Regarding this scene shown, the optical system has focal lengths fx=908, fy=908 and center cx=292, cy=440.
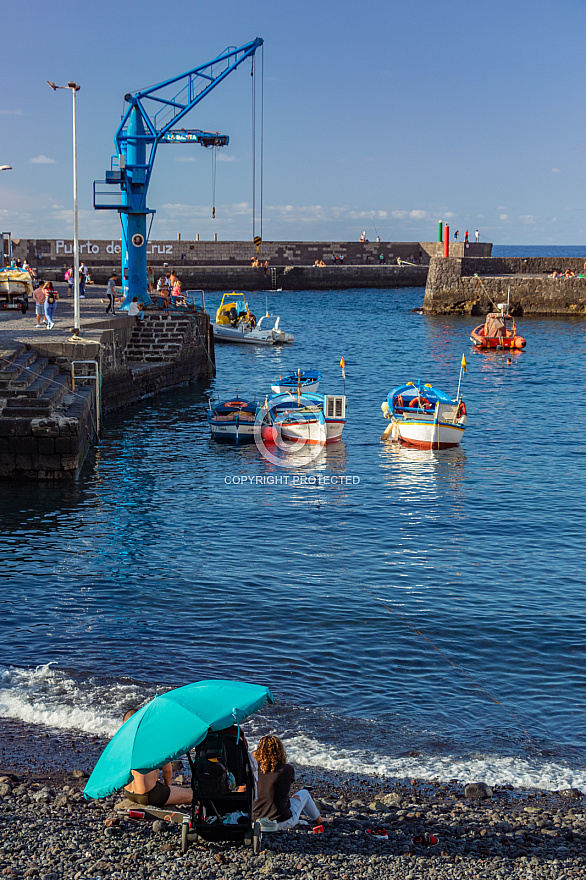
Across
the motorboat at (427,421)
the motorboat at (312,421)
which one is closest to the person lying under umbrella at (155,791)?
the motorboat at (312,421)

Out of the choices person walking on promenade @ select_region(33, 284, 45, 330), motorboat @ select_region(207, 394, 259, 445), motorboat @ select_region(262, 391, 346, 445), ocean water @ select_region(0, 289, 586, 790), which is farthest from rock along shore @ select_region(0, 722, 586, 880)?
person walking on promenade @ select_region(33, 284, 45, 330)

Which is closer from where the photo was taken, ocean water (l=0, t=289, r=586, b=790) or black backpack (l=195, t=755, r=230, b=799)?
black backpack (l=195, t=755, r=230, b=799)

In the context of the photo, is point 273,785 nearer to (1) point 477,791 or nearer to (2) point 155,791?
(2) point 155,791

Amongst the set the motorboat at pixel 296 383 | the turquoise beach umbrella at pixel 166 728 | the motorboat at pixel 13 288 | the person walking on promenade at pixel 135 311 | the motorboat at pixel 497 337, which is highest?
the motorboat at pixel 13 288

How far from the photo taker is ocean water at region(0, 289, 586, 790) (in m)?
10.9

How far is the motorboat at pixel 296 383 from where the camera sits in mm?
32688

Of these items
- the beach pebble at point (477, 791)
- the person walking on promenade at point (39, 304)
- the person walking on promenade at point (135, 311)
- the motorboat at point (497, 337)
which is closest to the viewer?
the beach pebble at point (477, 791)

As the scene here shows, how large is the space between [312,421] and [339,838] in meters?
20.6

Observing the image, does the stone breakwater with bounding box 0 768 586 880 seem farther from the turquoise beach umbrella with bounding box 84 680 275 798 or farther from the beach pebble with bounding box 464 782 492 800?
the turquoise beach umbrella with bounding box 84 680 275 798

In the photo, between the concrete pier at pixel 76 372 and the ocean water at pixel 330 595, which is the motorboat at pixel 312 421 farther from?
the concrete pier at pixel 76 372

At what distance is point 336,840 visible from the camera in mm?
7902

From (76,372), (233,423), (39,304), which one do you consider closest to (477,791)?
(233,423)

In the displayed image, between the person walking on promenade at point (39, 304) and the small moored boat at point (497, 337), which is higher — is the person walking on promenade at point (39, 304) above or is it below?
above

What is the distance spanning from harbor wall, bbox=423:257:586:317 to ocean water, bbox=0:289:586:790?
5266cm
